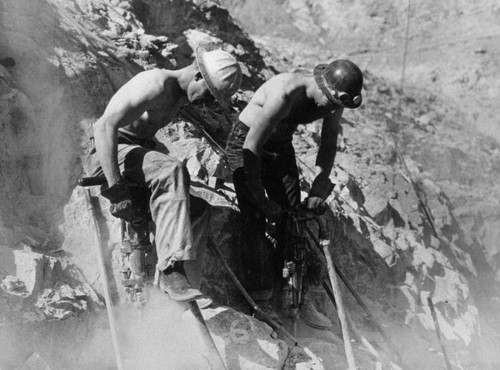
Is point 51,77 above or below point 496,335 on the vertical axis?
above

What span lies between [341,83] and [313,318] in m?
1.77

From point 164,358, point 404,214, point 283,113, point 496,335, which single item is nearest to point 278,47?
point 404,214

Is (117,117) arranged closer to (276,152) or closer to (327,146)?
(276,152)

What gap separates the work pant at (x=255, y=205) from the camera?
5215 millimetres

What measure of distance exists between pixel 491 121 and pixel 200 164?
7.81 meters

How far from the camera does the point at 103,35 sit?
6883mm

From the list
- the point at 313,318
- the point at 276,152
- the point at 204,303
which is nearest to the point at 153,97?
the point at 276,152

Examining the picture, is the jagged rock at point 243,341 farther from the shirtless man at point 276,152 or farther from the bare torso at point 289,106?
the bare torso at point 289,106

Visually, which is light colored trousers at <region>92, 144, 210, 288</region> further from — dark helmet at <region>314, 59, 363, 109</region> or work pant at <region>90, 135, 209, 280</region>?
dark helmet at <region>314, 59, 363, 109</region>

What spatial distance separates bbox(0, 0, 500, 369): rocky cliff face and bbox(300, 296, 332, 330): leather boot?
59mm

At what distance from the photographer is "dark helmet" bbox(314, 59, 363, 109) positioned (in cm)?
486

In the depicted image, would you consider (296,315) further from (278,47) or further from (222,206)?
(278,47)

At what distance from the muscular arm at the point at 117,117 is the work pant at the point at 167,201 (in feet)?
0.61

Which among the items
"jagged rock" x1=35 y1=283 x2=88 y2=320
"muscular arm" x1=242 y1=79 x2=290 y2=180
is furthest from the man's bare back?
"jagged rock" x1=35 y1=283 x2=88 y2=320
